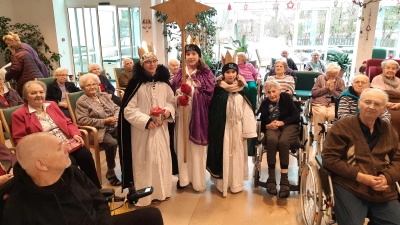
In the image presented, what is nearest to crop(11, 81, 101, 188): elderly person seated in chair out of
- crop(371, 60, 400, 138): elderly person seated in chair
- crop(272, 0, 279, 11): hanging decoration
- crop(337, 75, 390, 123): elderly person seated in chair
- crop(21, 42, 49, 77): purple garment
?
crop(21, 42, 49, 77): purple garment

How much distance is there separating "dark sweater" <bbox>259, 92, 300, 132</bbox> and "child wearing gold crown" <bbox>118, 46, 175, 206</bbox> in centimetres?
93

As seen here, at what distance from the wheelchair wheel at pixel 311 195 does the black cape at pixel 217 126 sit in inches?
29.0

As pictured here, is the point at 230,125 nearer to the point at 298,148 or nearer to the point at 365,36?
the point at 298,148

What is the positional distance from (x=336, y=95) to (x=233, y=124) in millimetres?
2038

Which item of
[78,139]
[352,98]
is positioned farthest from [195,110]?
[352,98]

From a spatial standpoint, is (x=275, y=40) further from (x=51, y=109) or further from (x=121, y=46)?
(x=51, y=109)

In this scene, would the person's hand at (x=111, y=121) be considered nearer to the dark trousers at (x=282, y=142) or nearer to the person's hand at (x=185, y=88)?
the person's hand at (x=185, y=88)

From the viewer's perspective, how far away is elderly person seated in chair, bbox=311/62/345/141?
12.8ft

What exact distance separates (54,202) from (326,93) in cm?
358

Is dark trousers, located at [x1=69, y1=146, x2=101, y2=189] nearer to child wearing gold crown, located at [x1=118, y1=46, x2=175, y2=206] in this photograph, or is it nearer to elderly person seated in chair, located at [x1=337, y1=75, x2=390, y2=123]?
child wearing gold crown, located at [x1=118, y1=46, x2=175, y2=206]

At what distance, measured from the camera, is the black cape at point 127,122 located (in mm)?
2426

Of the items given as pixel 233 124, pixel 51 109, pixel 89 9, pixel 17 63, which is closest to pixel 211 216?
pixel 233 124

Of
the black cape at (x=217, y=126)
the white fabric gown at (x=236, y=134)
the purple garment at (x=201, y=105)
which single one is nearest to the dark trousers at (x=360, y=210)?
the white fabric gown at (x=236, y=134)

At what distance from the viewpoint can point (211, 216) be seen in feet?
8.27
